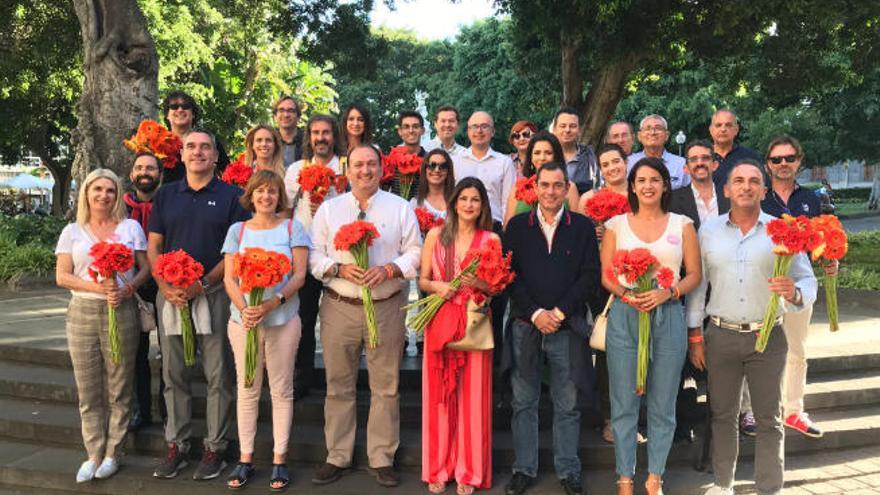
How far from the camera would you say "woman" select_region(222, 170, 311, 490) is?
4.33 metres

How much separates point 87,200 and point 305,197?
1486 millimetres

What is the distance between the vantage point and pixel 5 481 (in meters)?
4.89

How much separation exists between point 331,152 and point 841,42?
536 inches

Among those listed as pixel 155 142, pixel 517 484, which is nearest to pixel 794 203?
pixel 517 484

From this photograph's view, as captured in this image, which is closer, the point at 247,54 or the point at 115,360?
the point at 115,360

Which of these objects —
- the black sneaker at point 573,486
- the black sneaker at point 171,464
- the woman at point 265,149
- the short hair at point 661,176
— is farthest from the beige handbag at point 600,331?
the black sneaker at point 171,464

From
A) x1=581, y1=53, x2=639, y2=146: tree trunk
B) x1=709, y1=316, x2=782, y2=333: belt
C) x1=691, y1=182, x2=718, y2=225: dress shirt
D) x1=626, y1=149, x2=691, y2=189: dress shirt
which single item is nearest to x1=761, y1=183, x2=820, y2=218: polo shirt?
x1=691, y1=182, x2=718, y2=225: dress shirt

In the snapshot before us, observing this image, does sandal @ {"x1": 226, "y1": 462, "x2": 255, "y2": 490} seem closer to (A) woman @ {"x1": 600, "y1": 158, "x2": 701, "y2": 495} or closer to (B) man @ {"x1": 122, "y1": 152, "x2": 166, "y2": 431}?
(B) man @ {"x1": 122, "y1": 152, "x2": 166, "y2": 431}

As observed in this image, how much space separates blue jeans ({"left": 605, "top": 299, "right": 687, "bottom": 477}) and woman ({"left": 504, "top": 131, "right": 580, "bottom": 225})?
3.33ft

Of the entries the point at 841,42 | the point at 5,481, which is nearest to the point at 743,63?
the point at 841,42

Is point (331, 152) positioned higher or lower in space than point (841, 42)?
lower

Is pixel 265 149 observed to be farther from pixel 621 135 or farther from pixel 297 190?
pixel 621 135

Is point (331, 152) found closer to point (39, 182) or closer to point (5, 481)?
point (5, 481)

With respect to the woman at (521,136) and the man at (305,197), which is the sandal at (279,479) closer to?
the man at (305,197)
